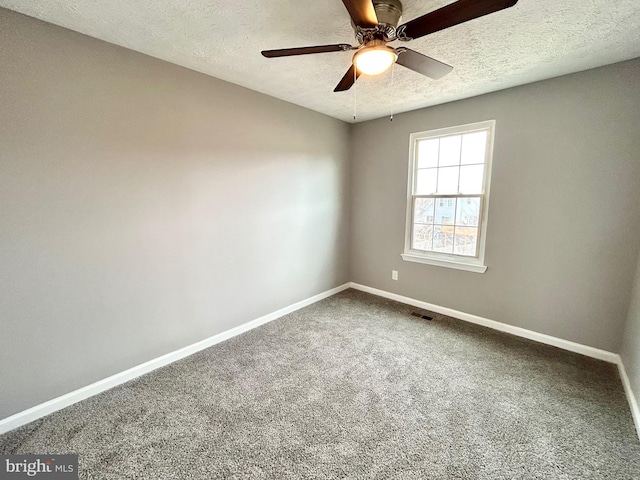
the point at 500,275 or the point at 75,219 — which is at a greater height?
the point at 75,219

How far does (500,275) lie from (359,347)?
165 cm

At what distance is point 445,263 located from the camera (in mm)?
3133

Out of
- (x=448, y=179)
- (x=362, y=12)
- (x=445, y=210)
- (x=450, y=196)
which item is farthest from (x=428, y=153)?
(x=362, y=12)

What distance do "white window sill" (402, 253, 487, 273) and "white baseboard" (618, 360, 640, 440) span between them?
3.91ft

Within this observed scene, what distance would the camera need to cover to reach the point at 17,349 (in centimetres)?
165

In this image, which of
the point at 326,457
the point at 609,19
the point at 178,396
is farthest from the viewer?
the point at 178,396

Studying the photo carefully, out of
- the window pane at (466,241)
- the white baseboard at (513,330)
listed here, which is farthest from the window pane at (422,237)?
the white baseboard at (513,330)

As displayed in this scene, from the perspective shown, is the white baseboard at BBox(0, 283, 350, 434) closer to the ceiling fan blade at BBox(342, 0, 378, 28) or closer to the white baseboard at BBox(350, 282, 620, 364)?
the white baseboard at BBox(350, 282, 620, 364)

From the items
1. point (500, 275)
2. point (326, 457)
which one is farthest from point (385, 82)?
point (326, 457)

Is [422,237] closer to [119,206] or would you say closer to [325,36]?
[325,36]

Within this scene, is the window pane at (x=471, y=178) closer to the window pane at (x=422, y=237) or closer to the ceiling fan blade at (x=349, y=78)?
the window pane at (x=422, y=237)

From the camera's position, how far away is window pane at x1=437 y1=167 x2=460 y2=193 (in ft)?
9.92

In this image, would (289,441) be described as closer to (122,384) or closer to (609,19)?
(122,384)

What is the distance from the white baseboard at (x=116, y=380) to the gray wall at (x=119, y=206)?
0.16ft
